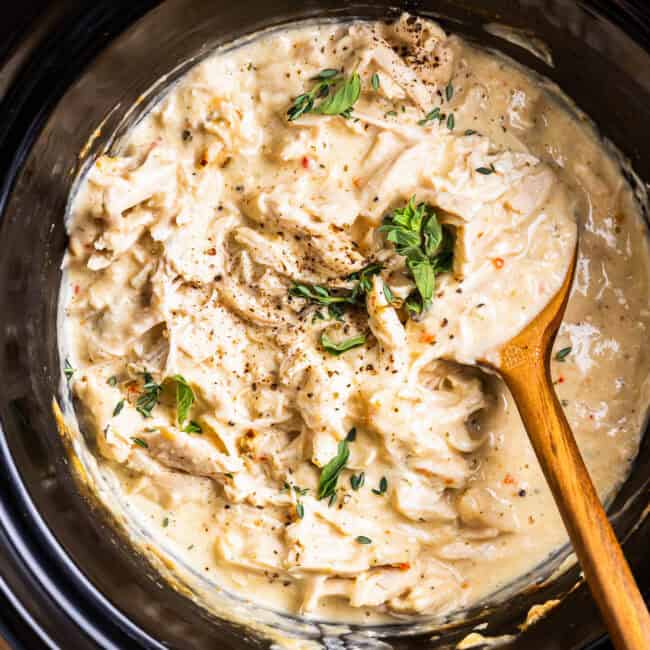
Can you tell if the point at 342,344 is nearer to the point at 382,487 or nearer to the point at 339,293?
the point at 339,293

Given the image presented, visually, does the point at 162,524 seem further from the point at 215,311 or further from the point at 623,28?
the point at 623,28

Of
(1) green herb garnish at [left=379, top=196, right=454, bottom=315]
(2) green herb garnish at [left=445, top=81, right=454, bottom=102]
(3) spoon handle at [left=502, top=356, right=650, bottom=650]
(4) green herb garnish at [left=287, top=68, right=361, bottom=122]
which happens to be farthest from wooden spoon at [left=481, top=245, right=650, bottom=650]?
(4) green herb garnish at [left=287, top=68, right=361, bottom=122]

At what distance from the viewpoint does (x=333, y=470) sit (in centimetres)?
223

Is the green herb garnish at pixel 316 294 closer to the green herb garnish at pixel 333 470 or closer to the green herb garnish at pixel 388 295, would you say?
the green herb garnish at pixel 388 295

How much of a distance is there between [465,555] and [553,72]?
1280 mm

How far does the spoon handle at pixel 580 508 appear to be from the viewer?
72.8 inches

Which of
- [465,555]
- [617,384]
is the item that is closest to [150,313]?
[465,555]

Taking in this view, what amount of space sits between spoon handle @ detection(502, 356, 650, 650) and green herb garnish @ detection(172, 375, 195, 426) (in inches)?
30.8

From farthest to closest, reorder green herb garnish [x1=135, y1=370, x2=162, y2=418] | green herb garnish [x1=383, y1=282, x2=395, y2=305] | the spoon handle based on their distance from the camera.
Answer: green herb garnish [x1=135, y1=370, x2=162, y2=418]
green herb garnish [x1=383, y1=282, x2=395, y2=305]
the spoon handle

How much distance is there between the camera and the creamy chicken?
7.14ft

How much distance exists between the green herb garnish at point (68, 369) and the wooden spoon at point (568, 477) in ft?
3.55

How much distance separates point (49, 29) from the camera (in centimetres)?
204

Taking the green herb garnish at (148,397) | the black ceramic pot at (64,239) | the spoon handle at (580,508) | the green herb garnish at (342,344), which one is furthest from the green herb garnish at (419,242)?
the green herb garnish at (148,397)

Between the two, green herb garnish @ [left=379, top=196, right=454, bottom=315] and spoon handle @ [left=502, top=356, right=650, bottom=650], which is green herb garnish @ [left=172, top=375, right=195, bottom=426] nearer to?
green herb garnish @ [left=379, top=196, right=454, bottom=315]
